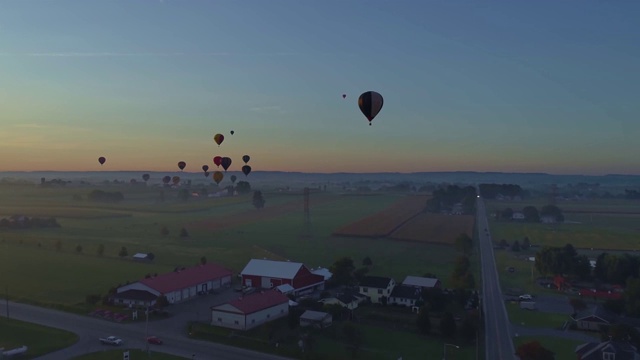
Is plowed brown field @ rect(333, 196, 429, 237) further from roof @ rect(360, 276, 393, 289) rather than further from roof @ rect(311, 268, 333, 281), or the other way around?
roof @ rect(360, 276, 393, 289)

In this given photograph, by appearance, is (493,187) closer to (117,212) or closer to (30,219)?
(117,212)

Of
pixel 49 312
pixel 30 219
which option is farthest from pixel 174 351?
pixel 30 219

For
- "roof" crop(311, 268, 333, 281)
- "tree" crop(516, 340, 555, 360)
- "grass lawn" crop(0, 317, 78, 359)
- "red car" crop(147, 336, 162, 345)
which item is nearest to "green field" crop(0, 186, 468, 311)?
"grass lawn" crop(0, 317, 78, 359)

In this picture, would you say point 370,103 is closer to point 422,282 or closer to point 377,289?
point 377,289

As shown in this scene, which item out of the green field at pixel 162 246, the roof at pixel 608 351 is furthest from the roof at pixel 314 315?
the green field at pixel 162 246

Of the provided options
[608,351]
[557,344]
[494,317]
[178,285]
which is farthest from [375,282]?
[608,351]

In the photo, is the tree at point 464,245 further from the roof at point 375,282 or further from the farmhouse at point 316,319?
the farmhouse at point 316,319
